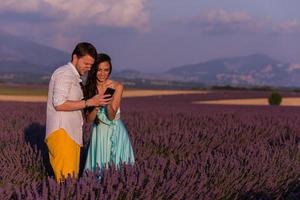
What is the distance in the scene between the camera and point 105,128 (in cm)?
473

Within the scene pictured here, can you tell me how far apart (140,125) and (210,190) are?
4789 millimetres

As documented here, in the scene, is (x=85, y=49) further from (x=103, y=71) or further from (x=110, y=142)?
(x=110, y=142)

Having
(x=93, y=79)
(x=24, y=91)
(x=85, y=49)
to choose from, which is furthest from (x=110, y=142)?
(x=24, y=91)

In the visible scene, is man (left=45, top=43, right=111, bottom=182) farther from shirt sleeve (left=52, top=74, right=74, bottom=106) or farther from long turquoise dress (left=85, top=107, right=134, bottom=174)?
long turquoise dress (left=85, top=107, right=134, bottom=174)

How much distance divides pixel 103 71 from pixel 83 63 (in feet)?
0.65

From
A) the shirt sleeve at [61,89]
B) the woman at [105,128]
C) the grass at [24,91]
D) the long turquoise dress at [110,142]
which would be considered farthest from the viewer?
the grass at [24,91]

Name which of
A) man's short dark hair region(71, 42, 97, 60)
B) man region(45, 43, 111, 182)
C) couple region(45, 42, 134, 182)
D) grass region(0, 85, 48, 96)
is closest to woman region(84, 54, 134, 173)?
couple region(45, 42, 134, 182)

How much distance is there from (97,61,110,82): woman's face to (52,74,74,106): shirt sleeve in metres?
0.25

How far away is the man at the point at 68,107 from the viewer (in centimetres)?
422

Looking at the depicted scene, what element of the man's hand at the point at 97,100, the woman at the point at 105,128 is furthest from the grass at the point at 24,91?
the man's hand at the point at 97,100

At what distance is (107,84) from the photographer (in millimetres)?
4477

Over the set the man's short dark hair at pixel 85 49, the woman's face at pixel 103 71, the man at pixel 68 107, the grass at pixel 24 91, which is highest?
the man's short dark hair at pixel 85 49

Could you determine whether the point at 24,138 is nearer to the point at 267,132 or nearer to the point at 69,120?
the point at 69,120

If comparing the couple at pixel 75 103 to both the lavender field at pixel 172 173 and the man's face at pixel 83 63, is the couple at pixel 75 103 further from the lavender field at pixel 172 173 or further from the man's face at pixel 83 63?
the lavender field at pixel 172 173
